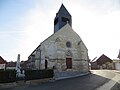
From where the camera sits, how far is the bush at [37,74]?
588 inches

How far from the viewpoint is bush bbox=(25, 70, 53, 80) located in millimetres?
14928

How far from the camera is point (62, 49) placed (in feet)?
82.6

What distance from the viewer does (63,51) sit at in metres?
25.2

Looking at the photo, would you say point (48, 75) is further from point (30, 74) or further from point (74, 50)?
point (74, 50)

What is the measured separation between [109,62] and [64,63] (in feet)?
85.0

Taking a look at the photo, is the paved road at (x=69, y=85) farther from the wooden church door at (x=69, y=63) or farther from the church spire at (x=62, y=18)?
the church spire at (x=62, y=18)

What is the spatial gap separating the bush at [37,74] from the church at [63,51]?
5.54 meters

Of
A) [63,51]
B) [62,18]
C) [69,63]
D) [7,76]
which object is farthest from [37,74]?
[62,18]

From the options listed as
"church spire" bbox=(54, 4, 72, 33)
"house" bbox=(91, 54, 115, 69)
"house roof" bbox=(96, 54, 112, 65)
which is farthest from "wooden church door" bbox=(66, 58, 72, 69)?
"house roof" bbox=(96, 54, 112, 65)

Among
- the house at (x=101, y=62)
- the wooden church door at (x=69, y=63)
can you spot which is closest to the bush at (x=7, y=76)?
the wooden church door at (x=69, y=63)

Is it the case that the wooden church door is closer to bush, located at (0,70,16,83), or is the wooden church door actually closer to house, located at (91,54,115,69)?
bush, located at (0,70,16,83)

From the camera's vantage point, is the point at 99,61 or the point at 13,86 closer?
the point at 13,86

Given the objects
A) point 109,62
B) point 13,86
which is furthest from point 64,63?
point 109,62

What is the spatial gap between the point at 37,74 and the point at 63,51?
10.3 metres
